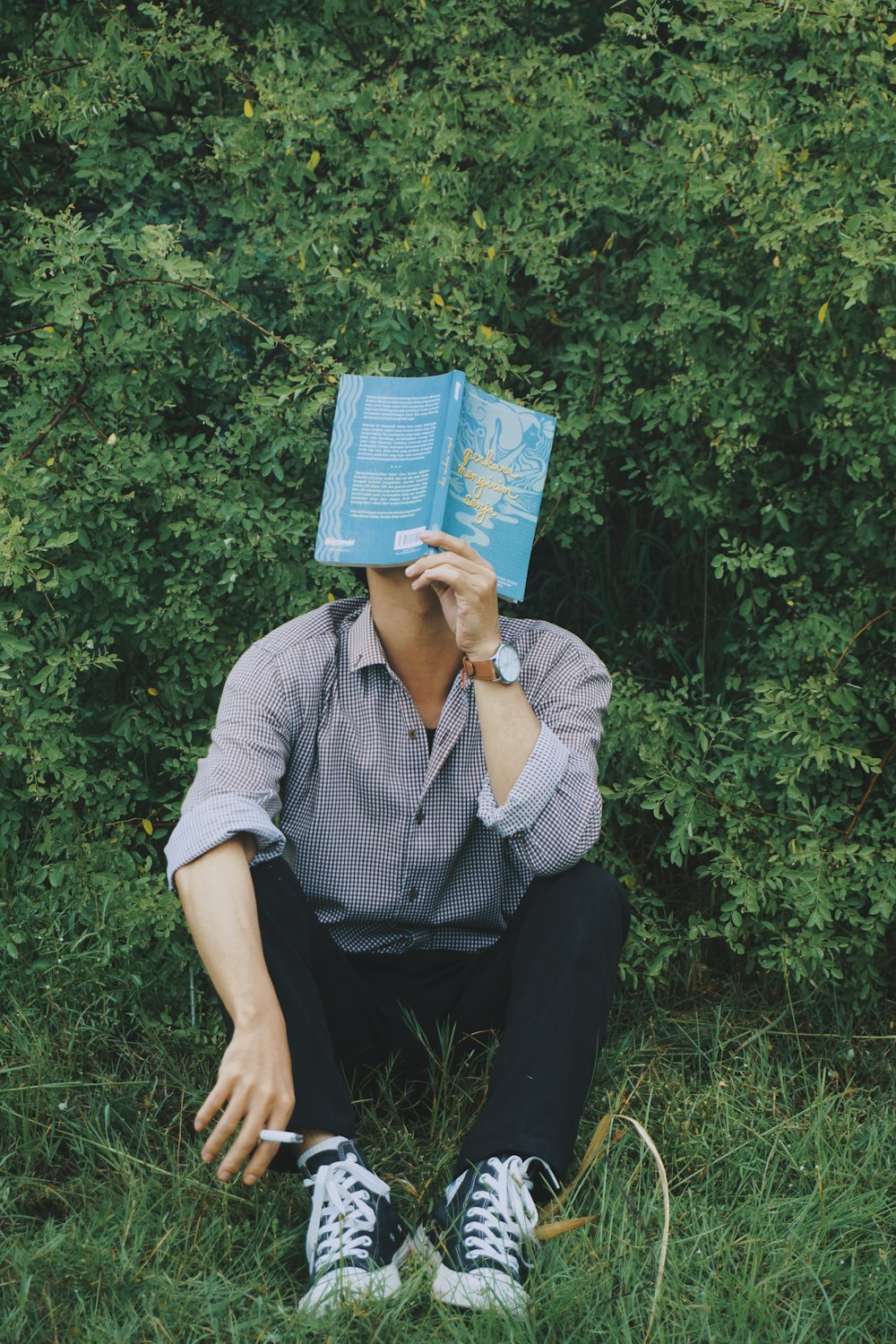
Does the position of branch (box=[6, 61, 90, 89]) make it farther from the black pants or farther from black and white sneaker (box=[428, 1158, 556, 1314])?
black and white sneaker (box=[428, 1158, 556, 1314])

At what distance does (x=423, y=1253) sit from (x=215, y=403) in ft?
6.23

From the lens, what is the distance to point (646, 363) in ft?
10.0

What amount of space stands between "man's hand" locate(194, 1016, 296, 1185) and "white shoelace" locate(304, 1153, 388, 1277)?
16 cm

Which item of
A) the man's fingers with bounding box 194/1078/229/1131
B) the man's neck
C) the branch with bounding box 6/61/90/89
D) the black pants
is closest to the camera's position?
the man's fingers with bounding box 194/1078/229/1131

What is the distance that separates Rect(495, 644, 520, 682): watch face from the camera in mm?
2207

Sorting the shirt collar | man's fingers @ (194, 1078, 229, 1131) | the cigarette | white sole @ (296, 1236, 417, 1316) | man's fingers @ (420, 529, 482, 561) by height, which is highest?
man's fingers @ (420, 529, 482, 561)

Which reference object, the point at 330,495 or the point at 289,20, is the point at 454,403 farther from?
the point at 289,20

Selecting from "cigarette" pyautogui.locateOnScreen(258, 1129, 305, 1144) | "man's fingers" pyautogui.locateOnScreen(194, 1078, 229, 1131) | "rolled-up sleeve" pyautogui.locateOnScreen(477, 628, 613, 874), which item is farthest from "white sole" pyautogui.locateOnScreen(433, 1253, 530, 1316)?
"rolled-up sleeve" pyautogui.locateOnScreen(477, 628, 613, 874)

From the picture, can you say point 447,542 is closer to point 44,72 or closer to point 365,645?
point 365,645

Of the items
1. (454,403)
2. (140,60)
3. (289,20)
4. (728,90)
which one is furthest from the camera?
(289,20)

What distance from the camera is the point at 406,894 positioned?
2.35 meters

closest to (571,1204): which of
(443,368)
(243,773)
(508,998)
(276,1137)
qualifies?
(508,998)

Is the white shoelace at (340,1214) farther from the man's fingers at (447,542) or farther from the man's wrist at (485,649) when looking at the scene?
the man's fingers at (447,542)

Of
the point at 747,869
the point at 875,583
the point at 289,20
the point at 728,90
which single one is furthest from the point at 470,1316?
the point at 289,20
